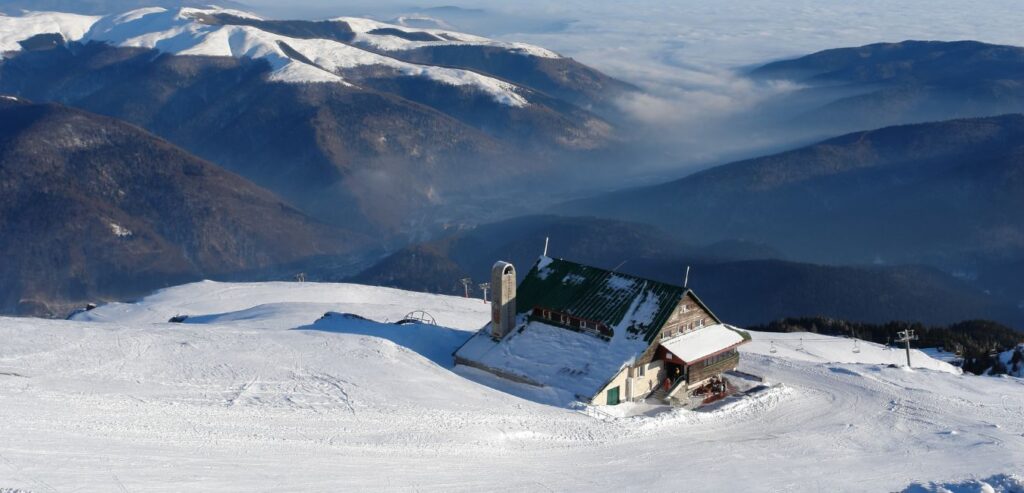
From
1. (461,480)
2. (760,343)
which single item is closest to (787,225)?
(760,343)

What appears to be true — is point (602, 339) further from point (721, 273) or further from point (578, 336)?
point (721, 273)

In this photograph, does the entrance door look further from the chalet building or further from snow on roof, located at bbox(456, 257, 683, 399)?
snow on roof, located at bbox(456, 257, 683, 399)

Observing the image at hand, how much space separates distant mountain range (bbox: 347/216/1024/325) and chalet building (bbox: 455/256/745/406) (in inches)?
2059

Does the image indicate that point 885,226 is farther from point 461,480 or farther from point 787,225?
point 461,480

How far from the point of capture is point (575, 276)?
2002 inches

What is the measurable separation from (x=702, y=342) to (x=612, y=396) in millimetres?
6007

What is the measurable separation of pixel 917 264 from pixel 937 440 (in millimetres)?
112590

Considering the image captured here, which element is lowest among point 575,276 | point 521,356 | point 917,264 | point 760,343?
point 917,264

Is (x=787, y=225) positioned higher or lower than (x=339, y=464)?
lower

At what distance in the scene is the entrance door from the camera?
1813 inches

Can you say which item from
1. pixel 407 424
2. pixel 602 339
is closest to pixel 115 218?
pixel 602 339

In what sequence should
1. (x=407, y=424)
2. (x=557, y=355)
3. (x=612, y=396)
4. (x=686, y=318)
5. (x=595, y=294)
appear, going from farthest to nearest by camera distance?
(x=595, y=294)
(x=686, y=318)
(x=557, y=355)
(x=612, y=396)
(x=407, y=424)

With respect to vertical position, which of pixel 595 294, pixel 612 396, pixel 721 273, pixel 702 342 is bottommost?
pixel 721 273

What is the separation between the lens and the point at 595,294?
162 ft
